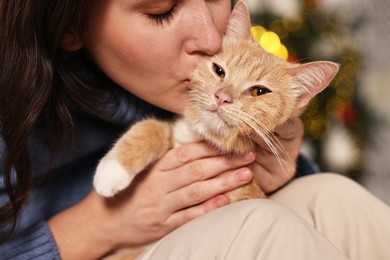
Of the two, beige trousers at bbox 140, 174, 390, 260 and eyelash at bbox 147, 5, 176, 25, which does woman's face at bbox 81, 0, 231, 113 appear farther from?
beige trousers at bbox 140, 174, 390, 260

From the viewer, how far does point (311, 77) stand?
50.4 inches

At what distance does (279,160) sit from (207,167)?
0.69ft

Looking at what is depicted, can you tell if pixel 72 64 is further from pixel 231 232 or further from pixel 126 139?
pixel 231 232

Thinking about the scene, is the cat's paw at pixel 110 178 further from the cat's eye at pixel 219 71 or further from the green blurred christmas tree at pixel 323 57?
the green blurred christmas tree at pixel 323 57

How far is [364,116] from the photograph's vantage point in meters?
2.69

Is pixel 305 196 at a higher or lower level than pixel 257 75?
lower

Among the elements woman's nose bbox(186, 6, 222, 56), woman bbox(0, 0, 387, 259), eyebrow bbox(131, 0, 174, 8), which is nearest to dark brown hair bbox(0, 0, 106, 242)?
woman bbox(0, 0, 387, 259)

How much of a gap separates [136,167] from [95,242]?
0.31m

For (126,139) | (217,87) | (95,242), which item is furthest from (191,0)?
(95,242)

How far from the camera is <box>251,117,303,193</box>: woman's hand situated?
1394 millimetres

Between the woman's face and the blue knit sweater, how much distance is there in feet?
0.80

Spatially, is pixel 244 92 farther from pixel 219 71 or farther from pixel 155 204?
pixel 155 204

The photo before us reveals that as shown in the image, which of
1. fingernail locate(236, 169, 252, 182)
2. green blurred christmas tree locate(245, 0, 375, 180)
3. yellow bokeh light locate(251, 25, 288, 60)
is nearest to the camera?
fingernail locate(236, 169, 252, 182)

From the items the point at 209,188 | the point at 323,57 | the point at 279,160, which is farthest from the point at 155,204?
the point at 323,57
